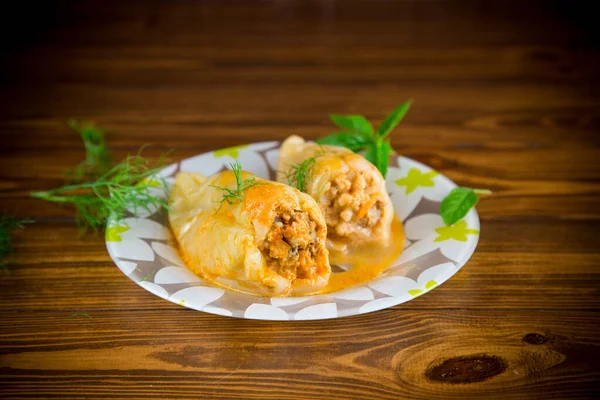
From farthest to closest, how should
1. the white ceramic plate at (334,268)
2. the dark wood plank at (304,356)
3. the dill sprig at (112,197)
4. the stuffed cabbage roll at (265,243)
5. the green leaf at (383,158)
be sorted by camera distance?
1. the green leaf at (383,158)
2. the dill sprig at (112,197)
3. the stuffed cabbage roll at (265,243)
4. the white ceramic plate at (334,268)
5. the dark wood plank at (304,356)

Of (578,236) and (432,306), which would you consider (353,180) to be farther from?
(578,236)

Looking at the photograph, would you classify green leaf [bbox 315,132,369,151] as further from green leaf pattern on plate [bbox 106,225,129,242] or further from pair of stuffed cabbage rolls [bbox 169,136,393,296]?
green leaf pattern on plate [bbox 106,225,129,242]

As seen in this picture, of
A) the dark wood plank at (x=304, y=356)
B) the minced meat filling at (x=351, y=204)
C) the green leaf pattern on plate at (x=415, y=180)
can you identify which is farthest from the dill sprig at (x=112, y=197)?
the green leaf pattern on plate at (x=415, y=180)

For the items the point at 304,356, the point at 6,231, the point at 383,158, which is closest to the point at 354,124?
the point at 383,158

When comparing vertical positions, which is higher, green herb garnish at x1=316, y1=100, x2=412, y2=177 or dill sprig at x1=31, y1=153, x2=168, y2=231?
green herb garnish at x1=316, y1=100, x2=412, y2=177

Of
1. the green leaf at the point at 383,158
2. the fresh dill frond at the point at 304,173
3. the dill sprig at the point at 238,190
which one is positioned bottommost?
the dill sprig at the point at 238,190

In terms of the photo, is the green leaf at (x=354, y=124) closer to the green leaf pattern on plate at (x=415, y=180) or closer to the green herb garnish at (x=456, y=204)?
the green leaf pattern on plate at (x=415, y=180)

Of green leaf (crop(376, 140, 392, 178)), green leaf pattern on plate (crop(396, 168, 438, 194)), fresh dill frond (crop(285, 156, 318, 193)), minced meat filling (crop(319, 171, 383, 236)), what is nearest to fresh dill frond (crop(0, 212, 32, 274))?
fresh dill frond (crop(285, 156, 318, 193))
